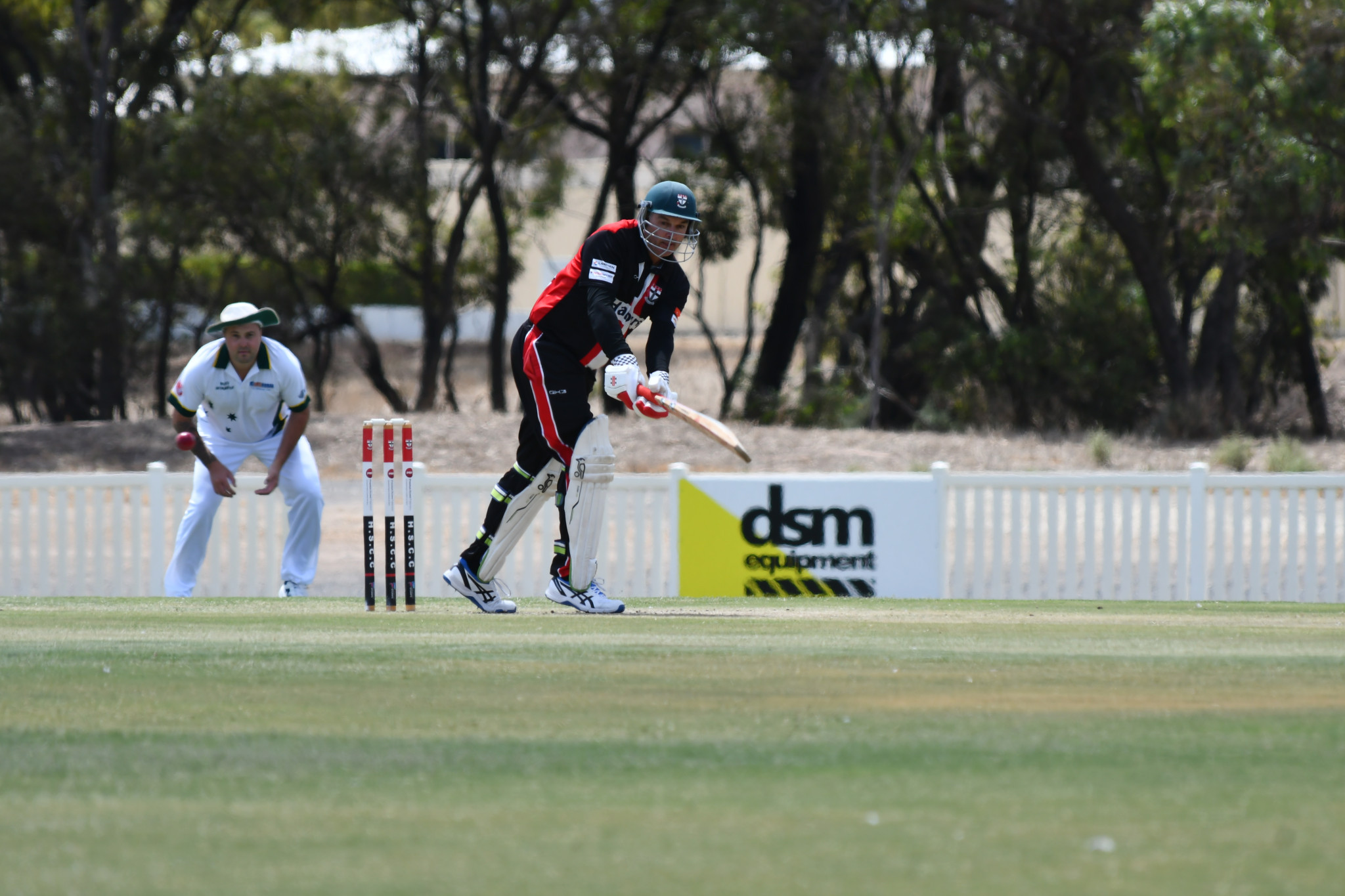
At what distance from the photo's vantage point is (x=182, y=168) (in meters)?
24.3

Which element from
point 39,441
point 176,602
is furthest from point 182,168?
point 176,602

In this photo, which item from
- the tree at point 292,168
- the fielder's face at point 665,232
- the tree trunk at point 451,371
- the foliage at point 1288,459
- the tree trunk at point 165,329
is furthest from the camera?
the tree trunk at point 451,371

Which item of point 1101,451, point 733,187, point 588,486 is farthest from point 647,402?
point 733,187

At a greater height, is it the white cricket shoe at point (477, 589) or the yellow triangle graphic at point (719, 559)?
the white cricket shoe at point (477, 589)

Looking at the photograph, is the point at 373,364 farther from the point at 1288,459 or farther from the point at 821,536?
the point at 821,536

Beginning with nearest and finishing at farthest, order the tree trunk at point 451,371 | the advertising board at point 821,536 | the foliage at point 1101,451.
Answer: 1. the advertising board at point 821,536
2. the foliage at point 1101,451
3. the tree trunk at point 451,371

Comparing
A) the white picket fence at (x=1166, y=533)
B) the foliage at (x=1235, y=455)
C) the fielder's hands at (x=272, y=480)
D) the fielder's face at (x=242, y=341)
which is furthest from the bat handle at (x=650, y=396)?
the foliage at (x=1235, y=455)

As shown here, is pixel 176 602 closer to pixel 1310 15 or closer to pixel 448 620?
pixel 448 620

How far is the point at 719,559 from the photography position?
12188mm

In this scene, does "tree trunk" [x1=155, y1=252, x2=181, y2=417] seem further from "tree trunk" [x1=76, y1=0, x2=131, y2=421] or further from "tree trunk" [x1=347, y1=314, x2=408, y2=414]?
"tree trunk" [x1=347, y1=314, x2=408, y2=414]

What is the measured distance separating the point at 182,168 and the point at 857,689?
21.5 m

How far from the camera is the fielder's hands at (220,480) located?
9.78 metres

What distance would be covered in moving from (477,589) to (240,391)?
326 centimetres

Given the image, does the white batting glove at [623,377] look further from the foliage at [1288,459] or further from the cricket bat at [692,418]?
the foliage at [1288,459]
